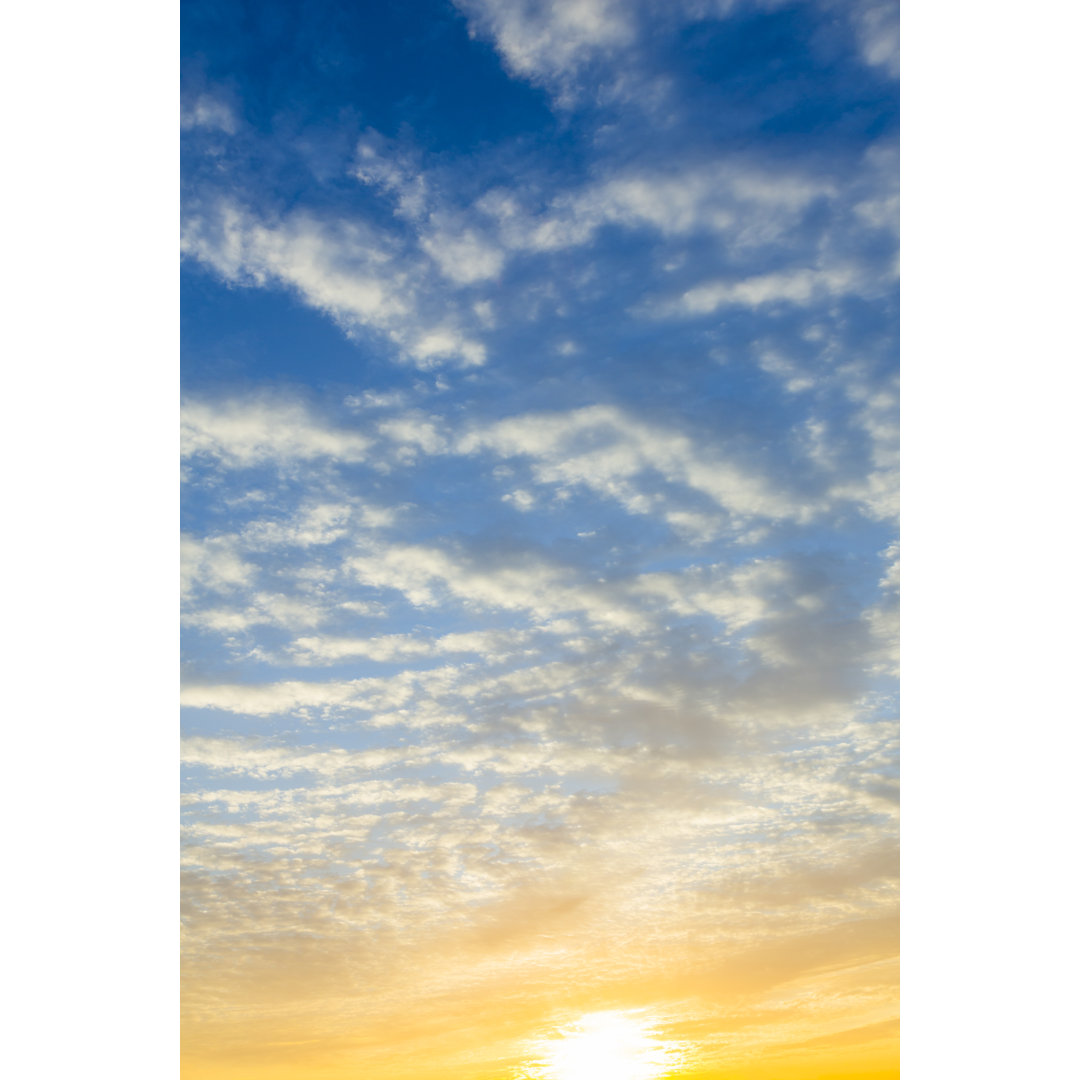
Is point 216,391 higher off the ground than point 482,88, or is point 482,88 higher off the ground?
point 482,88

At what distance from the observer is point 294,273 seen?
10375 millimetres
